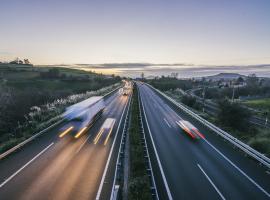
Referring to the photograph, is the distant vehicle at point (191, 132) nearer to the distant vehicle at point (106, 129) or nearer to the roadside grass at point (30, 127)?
the distant vehicle at point (106, 129)

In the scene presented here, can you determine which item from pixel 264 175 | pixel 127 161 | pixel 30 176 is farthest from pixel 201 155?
pixel 30 176

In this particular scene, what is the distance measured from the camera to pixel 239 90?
422 ft

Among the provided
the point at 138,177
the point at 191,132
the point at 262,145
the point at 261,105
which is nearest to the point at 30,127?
the point at 138,177

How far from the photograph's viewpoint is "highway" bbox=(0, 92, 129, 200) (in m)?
10.8

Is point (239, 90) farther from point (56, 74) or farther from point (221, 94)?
point (56, 74)

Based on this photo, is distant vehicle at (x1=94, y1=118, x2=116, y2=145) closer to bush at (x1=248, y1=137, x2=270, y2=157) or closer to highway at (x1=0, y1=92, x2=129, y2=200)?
highway at (x1=0, y1=92, x2=129, y2=200)

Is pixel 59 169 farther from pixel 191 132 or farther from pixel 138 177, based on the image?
pixel 191 132

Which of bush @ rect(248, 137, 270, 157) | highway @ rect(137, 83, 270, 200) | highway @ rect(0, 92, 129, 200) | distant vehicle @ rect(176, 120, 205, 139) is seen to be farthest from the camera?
distant vehicle @ rect(176, 120, 205, 139)

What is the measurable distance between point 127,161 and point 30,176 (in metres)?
6.06

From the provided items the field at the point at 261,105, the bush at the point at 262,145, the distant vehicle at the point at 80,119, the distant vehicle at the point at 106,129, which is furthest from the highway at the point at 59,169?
the field at the point at 261,105

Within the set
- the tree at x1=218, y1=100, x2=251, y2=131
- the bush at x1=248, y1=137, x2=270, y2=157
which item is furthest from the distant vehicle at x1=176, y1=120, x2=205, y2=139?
the tree at x1=218, y1=100, x2=251, y2=131

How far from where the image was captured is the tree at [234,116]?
34500 millimetres

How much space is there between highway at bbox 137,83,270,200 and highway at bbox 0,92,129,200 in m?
3.27

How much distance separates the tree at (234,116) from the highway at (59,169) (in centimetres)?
2137
